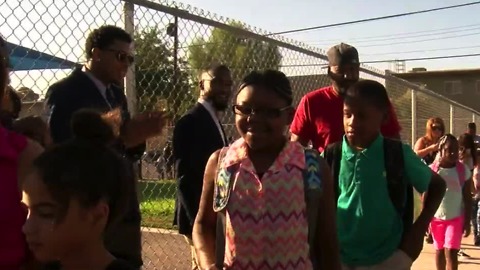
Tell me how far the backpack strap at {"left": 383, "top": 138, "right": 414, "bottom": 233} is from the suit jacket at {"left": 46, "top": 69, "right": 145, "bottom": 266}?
4.14 feet

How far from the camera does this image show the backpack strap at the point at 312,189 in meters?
3.10

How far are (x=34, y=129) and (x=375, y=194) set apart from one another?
5.60 ft

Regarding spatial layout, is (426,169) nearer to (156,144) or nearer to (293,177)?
(293,177)

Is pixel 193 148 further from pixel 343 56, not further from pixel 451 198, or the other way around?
pixel 451 198

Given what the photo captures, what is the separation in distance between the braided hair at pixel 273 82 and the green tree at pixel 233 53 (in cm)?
255

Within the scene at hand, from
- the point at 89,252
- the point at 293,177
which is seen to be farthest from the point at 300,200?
the point at 89,252

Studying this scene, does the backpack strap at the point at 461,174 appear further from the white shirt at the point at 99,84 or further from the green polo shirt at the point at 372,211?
the white shirt at the point at 99,84

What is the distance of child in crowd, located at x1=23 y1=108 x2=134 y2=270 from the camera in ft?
7.61

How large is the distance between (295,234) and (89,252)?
3.16ft

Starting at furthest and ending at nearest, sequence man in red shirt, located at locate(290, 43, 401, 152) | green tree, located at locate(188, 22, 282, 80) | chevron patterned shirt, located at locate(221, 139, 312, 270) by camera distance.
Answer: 1. green tree, located at locate(188, 22, 282, 80)
2. man in red shirt, located at locate(290, 43, 401, 152)
3. chevron patterned shirt, located at locate(221, 139, 312, 270)

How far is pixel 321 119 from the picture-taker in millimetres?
4867

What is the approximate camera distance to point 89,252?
7.73ft

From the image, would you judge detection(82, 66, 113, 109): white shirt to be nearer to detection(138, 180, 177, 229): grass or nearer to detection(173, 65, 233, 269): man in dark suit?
detection(173, 65, 233, 269): man in dark suit

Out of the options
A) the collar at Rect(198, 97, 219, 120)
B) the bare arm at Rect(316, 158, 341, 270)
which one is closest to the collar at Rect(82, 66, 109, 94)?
the collar at Rect(198, 97, 219, 120)
